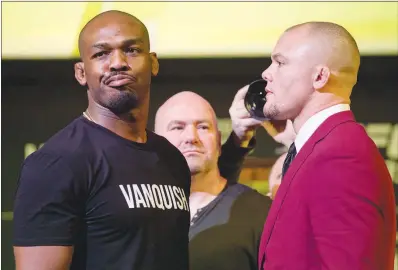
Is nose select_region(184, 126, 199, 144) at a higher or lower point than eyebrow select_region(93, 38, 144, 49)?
lower

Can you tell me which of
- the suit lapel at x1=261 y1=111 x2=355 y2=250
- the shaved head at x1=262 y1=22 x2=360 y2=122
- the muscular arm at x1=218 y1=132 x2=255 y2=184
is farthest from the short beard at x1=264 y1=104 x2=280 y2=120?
the muscular arm at x1=218 y1=132 x2=255 y2=184

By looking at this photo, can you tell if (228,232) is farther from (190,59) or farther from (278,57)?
(190,59)

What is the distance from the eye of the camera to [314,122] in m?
1.25

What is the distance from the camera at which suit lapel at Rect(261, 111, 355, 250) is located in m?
1.18

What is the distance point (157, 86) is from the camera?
2.41m

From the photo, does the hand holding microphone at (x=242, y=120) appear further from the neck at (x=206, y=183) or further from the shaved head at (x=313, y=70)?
the shaved head at (x=313, y=70)

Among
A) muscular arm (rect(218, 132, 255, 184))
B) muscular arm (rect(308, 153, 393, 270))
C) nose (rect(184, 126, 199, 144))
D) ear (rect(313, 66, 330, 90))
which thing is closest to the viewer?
muscular arm (rect(308, 153, 393, 270))

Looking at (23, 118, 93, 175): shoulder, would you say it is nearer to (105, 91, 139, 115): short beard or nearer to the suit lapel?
(105, 91, 139, 115): short beard

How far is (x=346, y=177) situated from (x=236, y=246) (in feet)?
2.25

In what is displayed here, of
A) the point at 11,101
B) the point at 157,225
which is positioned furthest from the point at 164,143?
the point at 11,101

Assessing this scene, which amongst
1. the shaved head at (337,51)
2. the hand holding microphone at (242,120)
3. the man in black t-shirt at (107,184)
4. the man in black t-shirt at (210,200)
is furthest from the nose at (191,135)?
the shaved head at (337,51)

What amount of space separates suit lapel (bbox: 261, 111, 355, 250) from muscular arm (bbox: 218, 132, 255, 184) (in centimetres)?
74

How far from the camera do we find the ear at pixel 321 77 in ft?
4.03

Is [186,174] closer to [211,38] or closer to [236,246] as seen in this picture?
[236,246]
